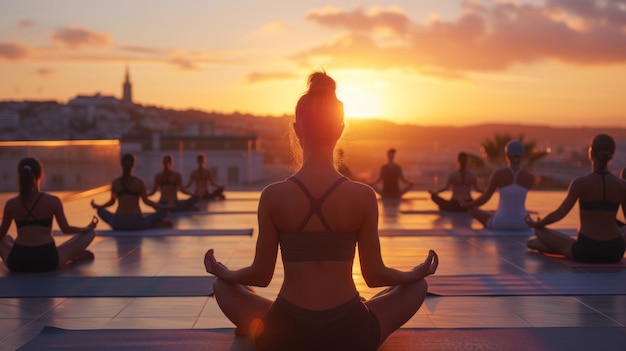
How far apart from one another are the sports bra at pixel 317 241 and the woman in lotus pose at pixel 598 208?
11.7 ft

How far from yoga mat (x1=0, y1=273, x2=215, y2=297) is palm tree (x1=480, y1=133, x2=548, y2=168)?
20982 millimetres

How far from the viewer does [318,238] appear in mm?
3121

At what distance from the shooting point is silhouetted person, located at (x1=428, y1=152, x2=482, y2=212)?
38.3 ft

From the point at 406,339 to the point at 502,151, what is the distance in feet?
78.5

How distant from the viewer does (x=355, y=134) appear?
355cm

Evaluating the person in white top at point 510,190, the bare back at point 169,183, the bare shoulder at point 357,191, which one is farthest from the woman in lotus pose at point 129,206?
the bare shoulder at point 357,191

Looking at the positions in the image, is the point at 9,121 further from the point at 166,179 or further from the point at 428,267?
the point at 428,267

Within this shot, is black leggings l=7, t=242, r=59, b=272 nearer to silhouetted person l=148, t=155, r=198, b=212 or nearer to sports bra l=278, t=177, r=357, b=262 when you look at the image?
sports bra l=278, t=177, r=357, b=262

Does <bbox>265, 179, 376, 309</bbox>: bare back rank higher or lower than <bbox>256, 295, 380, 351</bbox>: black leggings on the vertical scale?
higher

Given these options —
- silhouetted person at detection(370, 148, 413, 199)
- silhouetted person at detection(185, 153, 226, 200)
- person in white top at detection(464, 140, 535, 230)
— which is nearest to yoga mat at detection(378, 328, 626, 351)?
person in white top at detection(464, 140, 535, 230)

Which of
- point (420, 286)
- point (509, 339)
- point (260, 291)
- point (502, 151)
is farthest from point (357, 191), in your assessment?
point (502, 151)

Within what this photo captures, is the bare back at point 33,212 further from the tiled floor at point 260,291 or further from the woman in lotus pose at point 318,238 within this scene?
the woman in lotus pose at point 318,238

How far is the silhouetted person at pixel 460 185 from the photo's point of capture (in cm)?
1167

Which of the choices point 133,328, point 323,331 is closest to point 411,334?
point 323,331
